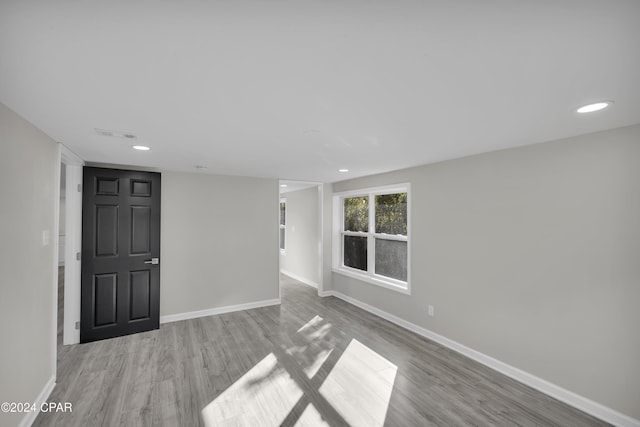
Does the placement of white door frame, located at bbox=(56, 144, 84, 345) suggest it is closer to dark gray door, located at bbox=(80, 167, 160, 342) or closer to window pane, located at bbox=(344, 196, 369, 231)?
dark gray door, located at bbox=(80, 167, 160, 342)

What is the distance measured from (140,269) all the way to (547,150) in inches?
194

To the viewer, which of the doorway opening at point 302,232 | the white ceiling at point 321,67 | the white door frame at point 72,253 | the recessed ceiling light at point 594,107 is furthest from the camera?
the doorway opening at point 302,232

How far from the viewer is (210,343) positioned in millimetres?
3498

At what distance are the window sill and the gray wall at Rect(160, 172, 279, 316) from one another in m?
1.26

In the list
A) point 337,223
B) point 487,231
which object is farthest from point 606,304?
point 337,223

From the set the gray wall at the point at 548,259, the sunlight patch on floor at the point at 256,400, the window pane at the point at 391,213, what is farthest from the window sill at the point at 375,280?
the sunlight patch on floor at the point at 256,400

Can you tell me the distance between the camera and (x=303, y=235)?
667 cm

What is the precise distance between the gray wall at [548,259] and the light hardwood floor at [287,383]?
13.8 inches

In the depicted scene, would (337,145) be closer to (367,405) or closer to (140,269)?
(367,405)

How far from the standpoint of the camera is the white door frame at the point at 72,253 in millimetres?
3461

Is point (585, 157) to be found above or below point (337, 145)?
below

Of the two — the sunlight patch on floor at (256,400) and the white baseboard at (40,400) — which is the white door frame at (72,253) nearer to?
the white baseboard at (40,400)

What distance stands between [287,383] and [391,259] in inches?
98.2

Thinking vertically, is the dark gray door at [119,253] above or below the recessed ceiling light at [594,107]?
below
